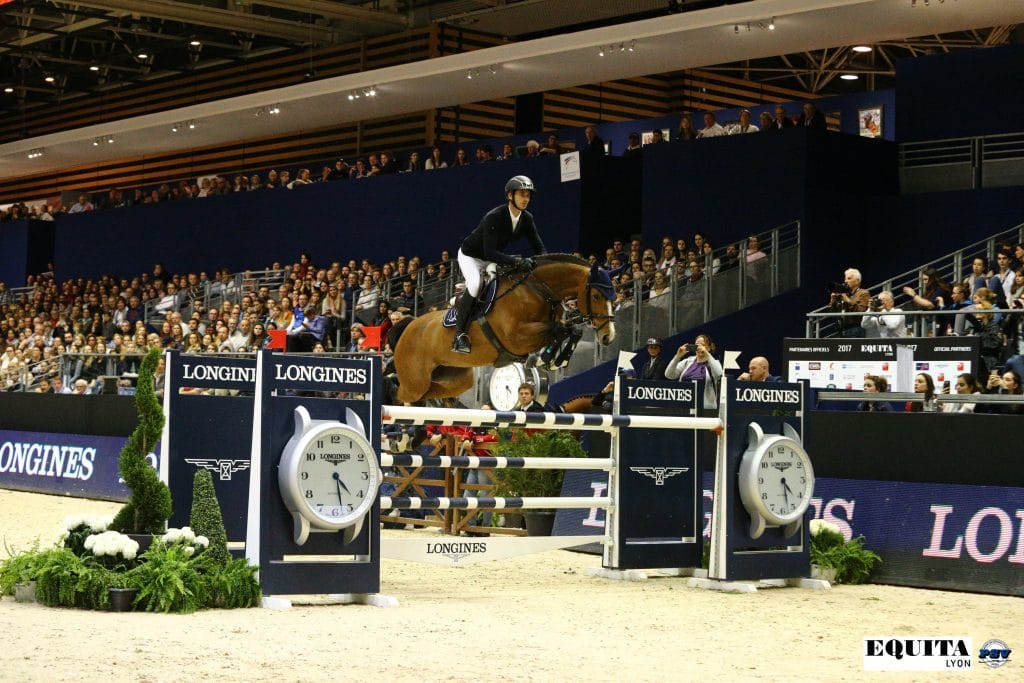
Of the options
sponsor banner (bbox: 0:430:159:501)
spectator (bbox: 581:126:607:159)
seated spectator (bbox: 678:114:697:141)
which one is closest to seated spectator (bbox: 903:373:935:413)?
sponsor banner (bbox: 0:430:159:501)

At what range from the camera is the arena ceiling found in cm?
1889

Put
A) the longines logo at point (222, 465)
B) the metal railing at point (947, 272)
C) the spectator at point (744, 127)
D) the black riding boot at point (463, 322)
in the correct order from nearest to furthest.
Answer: the longines logo at point (222, 465)
the black riding boot at point (463, 322)
the metal railing at point (947, 272)
the spectator at point (744, 127)

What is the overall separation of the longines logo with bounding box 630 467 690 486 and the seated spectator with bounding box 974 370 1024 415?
3168 millimetres

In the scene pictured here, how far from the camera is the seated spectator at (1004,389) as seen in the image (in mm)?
11289

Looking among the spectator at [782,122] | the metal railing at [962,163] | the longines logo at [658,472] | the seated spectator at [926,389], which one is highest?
the spectator at [782,122]

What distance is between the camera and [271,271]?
84.2ft

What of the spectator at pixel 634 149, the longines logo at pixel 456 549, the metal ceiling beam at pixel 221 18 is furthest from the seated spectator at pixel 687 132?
the longines logo at pixel 456 549

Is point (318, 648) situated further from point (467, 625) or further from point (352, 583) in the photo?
point (352, 583)

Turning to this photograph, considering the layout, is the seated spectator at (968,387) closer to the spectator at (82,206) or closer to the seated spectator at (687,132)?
the seated spectator at (687,132)

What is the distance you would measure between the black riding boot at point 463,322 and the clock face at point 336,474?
2.42 m

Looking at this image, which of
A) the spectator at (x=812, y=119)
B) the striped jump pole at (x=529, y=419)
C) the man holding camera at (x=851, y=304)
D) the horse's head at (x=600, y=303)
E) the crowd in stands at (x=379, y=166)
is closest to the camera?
the striped jump pole at (x=529, y=419)

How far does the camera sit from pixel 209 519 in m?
7.64

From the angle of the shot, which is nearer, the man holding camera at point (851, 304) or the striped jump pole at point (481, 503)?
the striped jump pole at point (481, 503)

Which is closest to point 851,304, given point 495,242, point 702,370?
point 702,370
